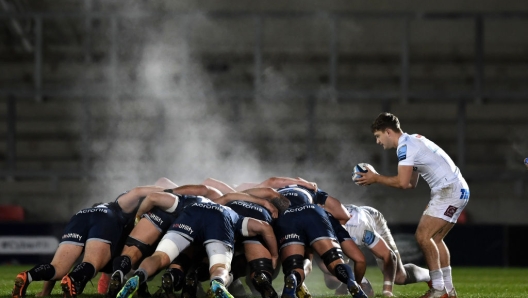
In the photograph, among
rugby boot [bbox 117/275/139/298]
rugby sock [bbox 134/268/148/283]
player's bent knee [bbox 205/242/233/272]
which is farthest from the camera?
player's bent knee [bbox 205/242/233/272]

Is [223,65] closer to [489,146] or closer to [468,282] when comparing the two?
[489,146]

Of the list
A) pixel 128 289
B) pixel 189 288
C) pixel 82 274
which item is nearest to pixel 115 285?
pixel 128 289

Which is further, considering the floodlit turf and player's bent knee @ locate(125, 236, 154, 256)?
the floodlit turf

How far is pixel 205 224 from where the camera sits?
24.5 ft

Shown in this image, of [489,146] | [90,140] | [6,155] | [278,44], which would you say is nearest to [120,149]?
[90,140]

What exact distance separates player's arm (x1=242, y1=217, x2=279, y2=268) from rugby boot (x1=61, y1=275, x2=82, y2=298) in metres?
1.46

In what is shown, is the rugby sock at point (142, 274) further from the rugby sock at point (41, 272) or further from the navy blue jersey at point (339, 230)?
the navy blue jersey at point (339, 230)

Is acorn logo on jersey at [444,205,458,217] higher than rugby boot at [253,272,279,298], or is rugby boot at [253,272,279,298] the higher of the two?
acorn logo on jersey at [444,205,458,217]

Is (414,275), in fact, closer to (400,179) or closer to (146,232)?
(400,179)

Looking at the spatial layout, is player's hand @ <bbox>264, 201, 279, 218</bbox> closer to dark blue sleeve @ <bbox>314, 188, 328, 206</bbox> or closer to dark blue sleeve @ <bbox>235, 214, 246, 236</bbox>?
dark blue sleeve @ <bbox>235, 214, 246, 236</bbox>

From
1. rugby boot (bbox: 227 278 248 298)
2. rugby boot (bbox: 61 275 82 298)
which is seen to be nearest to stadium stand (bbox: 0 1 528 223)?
rugby boot (bbox: 227 278 248 298)

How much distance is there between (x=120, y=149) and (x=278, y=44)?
3.68 m

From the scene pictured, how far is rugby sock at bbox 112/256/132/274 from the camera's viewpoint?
7350 mm

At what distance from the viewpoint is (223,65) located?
1733 cm
